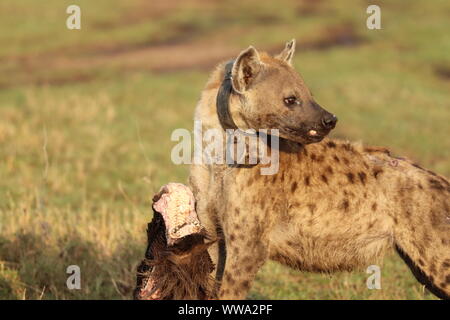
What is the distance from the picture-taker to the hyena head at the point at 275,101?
327 cm

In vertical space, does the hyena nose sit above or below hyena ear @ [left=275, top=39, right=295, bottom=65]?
below

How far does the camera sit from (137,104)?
38.9 feet

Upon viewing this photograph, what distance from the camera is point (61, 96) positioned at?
1164cm

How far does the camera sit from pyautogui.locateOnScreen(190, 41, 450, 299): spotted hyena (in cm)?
330

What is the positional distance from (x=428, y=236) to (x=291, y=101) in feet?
3.00
